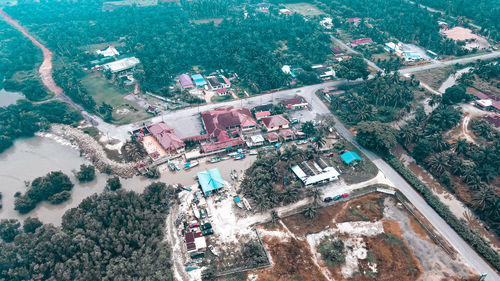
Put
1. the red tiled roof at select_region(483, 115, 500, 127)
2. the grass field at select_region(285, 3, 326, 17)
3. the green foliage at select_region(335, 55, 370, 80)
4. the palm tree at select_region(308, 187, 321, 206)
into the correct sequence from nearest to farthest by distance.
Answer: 1. the palm tree at select_region(308, 187, 321, 206)
2. the red tiled roof at select_region(483, 115, 500, 127)
3. the green foliage at select_region(335, 55, 370, 80)
4. the grass field at select_region(285, 3, 326, 17)

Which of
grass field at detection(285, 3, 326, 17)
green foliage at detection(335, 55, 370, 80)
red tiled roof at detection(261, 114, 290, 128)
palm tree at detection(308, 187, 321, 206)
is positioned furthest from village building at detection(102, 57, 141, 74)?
grass field at detection(285, 3, 326, 17)

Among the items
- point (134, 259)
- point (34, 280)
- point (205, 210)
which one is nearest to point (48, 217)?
point (34, 280)

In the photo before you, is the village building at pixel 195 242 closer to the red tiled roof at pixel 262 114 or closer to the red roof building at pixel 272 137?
the red roof building at pixel 272 137

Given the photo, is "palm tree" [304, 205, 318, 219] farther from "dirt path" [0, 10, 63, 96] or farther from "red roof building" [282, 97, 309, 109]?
"dirt path" [0, 10, 63, 96]

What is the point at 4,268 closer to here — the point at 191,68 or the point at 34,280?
the point at 34,280

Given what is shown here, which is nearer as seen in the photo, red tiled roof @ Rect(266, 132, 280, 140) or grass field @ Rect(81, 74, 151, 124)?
red tiled roof @ Rect(266, 132, 280, 140)
